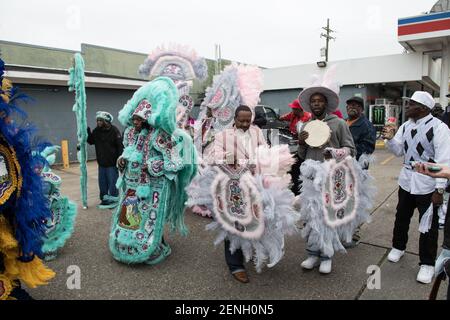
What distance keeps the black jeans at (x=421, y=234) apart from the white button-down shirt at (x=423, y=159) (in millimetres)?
77

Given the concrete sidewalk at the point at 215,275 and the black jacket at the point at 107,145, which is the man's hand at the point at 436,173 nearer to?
the concrete sidewalk at the point at 215,275

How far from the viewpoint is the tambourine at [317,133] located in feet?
10.1

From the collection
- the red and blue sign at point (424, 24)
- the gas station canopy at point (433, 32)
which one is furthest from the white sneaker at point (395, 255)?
the red and blue sign at point (424, 24)

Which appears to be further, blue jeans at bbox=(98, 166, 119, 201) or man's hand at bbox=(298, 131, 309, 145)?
blue jeans at bbox=(98, 166, 119, 201)

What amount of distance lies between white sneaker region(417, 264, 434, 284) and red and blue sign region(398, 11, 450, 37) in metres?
12.2

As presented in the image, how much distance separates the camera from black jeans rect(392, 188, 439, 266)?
300 centimetres

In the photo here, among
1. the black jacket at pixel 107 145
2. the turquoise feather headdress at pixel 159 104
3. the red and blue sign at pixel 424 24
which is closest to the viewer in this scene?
the turquoise feather headdress at pixel 159 104

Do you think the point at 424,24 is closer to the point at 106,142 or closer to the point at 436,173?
the point at 106,142

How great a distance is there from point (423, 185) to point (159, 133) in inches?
98.4

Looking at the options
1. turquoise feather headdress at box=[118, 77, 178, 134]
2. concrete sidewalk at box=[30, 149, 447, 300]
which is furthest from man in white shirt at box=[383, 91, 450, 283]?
turquoise feather headdress at box=[118, 77, 178, 134]

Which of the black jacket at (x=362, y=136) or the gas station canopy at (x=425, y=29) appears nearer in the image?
the black jacket at (x=362, y=136)

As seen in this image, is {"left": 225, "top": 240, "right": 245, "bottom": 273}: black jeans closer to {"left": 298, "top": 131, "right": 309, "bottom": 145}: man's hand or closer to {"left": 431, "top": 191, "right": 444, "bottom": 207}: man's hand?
{"left": 298, "top": 131, "right": 309, "bottom": 145}: man's hand

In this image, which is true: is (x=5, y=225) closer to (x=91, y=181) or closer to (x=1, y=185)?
(x=1, y=185)
